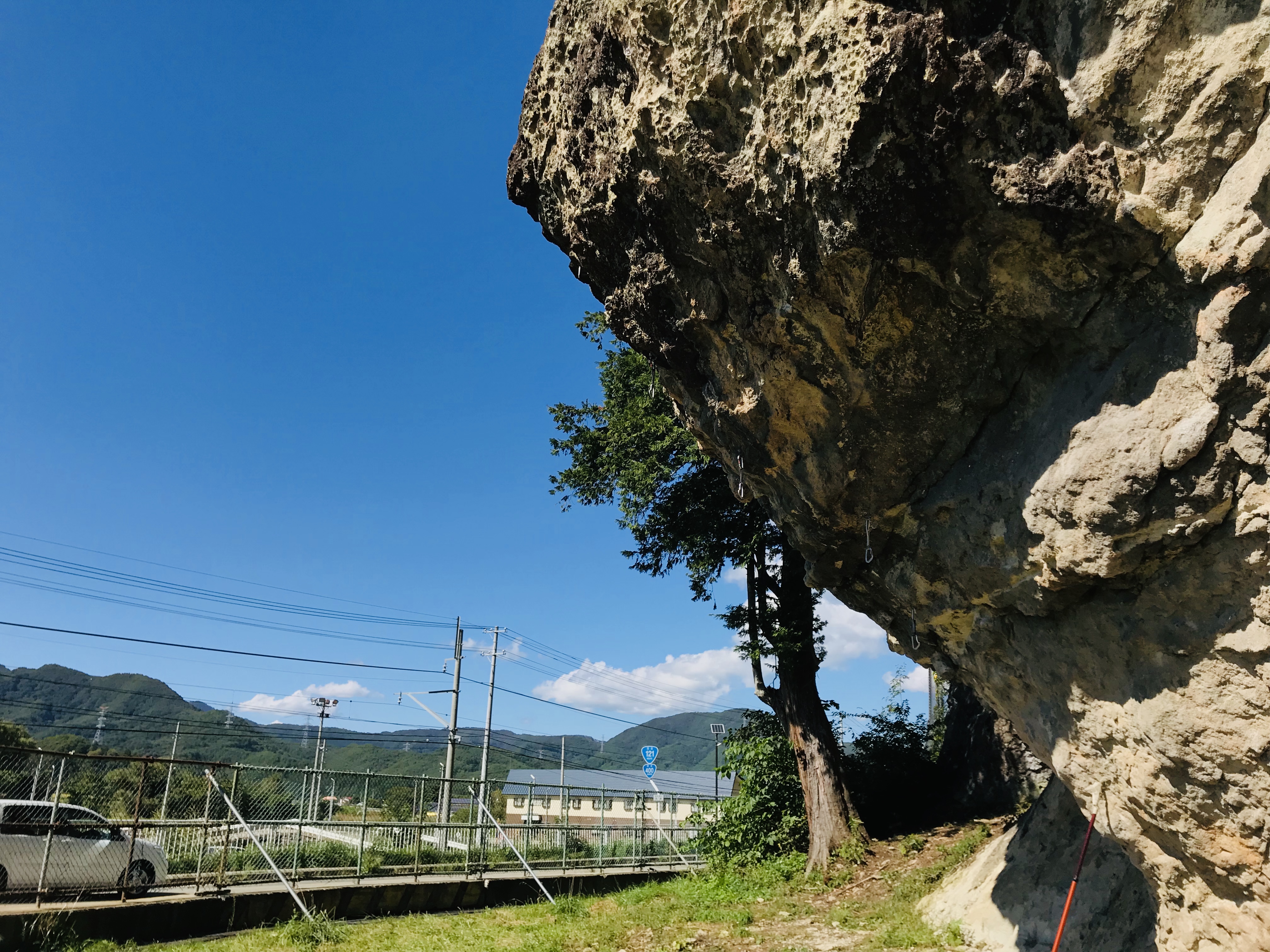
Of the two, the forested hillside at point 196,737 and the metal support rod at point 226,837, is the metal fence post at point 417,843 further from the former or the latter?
the forested hillside at point 196,737

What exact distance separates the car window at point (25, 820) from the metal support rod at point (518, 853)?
7351mm

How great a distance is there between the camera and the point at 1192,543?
176 inches

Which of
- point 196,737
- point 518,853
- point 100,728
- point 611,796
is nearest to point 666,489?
point 518,853

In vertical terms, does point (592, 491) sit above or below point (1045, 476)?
above

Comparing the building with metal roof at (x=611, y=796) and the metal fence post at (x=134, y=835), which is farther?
the building with metal roof at (x=611, y=796)

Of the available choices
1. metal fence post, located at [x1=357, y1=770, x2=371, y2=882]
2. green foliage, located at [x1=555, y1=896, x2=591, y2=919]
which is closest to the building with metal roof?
green foliage, located at [x1=555, y1=896, x2=591, y2=919]

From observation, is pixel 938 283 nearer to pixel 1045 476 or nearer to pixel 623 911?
pixel 1045 476

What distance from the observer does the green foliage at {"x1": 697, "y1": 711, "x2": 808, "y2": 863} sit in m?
14.8

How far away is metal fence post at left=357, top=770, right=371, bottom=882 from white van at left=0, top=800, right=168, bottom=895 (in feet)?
10.6

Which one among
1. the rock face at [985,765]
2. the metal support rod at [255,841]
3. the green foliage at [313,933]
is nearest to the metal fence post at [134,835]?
the metal support rod at [255,841]

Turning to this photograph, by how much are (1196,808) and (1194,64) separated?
4153 millimetres

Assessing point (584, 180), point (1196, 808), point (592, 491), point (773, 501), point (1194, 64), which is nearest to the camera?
point (1194, 64)

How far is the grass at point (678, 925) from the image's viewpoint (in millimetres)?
9266

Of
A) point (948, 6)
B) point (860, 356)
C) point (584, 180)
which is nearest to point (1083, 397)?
point (860, 356)
